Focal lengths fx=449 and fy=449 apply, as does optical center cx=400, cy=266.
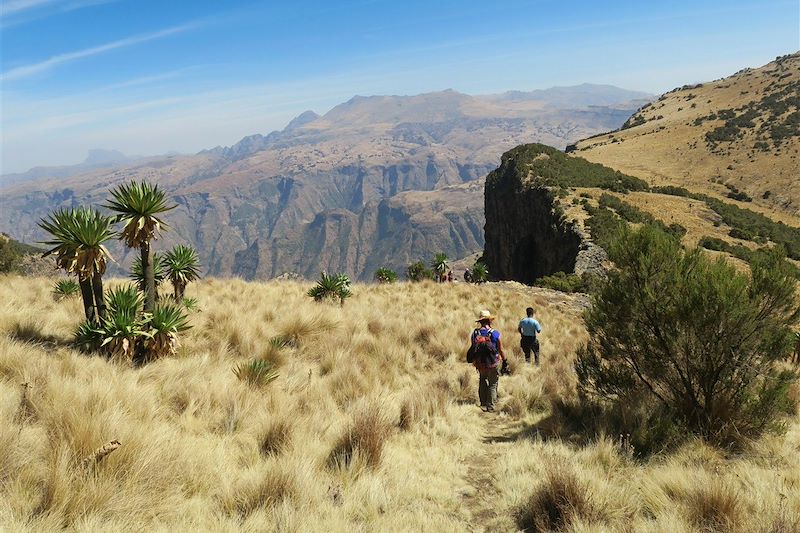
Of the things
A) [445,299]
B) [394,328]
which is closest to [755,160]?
[445,299]

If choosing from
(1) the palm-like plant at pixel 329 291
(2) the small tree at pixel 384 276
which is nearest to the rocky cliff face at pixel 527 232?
(2) the small tree at pixel 384 276

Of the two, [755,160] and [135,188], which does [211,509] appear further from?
[755,160]

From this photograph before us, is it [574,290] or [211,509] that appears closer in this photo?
[211,509]

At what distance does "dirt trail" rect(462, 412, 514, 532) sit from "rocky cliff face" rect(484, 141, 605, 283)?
83.9ft

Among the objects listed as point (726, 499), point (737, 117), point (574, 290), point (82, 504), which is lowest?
point (574, 290)

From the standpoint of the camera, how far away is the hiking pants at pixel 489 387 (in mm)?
8797

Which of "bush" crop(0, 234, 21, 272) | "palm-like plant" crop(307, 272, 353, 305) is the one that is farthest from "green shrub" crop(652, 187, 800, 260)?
"bush" crop(0, 234, 21, 272)

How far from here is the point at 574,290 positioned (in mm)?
28906

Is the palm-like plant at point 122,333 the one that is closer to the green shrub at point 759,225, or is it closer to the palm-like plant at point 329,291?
the palm-like plant at point 329,291

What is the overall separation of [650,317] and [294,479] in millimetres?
5448

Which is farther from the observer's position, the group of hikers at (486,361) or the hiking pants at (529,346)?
the hiking pants at (529,346)

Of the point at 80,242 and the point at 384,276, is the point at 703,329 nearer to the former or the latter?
the point at 80,242

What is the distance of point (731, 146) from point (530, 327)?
79.4 metres

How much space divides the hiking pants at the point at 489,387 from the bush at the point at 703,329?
2297 mm
